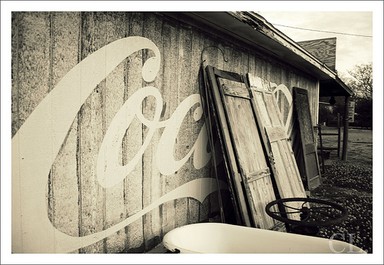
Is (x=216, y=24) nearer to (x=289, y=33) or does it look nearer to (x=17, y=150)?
(x=289, y=33)

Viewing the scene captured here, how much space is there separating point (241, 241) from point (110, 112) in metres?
1.46

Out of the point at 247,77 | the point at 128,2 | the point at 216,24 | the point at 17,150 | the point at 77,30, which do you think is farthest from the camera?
the point at 247,77

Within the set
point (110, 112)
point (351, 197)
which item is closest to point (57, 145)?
point (110, 112)

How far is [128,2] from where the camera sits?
2.20m

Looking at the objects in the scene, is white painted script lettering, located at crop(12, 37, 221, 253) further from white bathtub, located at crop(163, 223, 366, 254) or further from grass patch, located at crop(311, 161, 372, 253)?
grass patch, located at crop(311, 161, 372, 253)

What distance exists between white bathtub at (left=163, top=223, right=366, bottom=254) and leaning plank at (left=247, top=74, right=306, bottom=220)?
4.16 ft

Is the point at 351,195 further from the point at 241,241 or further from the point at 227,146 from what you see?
the point at 241,241

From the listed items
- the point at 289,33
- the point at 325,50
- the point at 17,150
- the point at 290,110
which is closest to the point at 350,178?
the point at 290,110

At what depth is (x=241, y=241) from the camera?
96.7 inches

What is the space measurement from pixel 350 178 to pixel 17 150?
7274 millimetres

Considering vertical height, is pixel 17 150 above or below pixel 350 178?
above

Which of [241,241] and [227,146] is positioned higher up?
[227,146]

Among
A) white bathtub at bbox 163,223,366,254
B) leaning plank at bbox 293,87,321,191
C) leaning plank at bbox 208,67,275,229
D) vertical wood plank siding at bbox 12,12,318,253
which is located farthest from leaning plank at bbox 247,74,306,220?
leaning plank at bbox 293,87,321,191

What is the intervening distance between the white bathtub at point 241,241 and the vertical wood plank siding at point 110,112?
A: 16.0 inches
